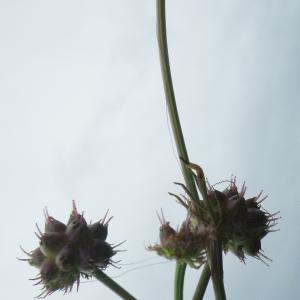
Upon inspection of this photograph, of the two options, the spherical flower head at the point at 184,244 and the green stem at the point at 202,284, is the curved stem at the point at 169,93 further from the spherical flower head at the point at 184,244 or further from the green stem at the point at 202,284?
the green stem at the point at 202,284

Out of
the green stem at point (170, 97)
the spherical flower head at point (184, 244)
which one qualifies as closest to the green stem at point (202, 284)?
the spherical flower head at point (184, 244)

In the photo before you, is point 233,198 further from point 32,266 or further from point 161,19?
point 32,266

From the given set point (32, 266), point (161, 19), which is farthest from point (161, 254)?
point (161, 19)

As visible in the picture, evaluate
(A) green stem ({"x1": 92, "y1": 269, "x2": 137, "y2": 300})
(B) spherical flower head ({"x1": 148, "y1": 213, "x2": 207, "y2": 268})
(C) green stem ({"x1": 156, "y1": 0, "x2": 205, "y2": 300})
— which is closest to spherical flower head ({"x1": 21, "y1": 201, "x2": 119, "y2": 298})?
(A) green stem ({"x1": 92, "y1": 269, "x2": 137, "y2": 300})

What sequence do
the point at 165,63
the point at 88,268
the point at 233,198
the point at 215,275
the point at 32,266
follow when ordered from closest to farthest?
the point at 215,275
the point at 165,63
the point at 233,198
the point at 88,268
the point at 32,266

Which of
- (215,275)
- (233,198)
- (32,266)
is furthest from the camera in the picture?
(32,266)

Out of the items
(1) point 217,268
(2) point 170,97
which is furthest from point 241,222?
(2) point 170,97

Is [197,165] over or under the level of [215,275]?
over
